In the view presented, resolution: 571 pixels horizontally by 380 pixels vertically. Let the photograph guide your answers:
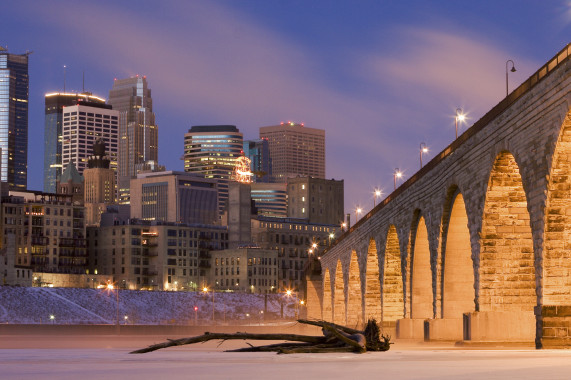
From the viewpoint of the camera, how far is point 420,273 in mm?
71625

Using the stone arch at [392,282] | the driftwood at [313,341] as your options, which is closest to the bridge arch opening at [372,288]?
the stone arch at [392,282]

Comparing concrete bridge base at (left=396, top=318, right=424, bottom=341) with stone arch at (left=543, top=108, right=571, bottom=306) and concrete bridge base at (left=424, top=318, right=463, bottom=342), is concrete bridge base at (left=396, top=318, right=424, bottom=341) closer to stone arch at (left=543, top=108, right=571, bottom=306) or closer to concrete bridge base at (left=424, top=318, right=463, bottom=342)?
concrete bridge base at (left=424, top=318, right=463, bottom=342)

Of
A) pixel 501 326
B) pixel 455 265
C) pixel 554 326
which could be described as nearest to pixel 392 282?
pixel 455 265

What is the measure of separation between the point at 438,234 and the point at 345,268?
5759cm

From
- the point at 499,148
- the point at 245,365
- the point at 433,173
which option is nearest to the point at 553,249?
the point at 499,148

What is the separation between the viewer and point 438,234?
6119 centimetres

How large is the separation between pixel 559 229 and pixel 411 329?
3092 cm

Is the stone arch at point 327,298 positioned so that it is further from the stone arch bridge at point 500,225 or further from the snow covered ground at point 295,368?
the snow covered ground at point 295,368

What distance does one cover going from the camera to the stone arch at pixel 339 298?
127812 millimetres

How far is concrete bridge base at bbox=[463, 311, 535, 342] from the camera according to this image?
4947 cm

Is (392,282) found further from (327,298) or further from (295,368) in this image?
(327,298)

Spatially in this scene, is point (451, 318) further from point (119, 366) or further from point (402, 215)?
point (119, 366)

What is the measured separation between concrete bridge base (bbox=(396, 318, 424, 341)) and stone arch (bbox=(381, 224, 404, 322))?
12034 mm

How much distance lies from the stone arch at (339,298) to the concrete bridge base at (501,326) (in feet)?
245
